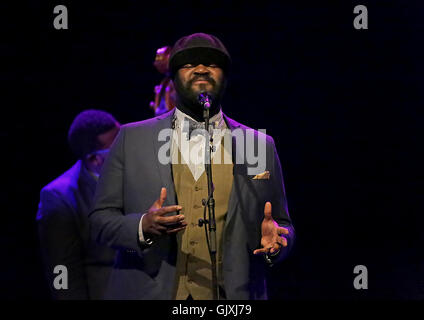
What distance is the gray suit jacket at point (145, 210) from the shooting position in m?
2.38

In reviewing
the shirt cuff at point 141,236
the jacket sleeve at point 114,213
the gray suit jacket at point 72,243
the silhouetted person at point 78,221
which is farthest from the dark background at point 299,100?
the shirt cuff at point 141,236

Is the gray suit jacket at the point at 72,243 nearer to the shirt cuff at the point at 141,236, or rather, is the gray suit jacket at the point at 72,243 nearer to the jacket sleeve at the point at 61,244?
the jacket sleeve at the point at 61,244

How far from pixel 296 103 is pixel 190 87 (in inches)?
69.7

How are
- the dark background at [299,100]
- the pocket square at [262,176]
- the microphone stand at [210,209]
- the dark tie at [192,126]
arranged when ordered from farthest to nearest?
the dark background at [299,100], the dark tie at [192,126], the pocket square at [262,176], the microphone stand at [210,209]

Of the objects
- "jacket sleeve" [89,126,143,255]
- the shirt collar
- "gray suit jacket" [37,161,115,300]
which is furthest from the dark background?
"jacket sleeve" [89,126,143,255]

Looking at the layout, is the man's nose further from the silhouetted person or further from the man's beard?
the silhouetted person

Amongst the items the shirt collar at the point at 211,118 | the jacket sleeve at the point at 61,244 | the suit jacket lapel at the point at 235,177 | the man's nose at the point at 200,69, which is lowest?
the jacket sleeve at the point at 61,244

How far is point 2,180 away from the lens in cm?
444

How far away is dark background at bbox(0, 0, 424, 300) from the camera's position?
4117 mm

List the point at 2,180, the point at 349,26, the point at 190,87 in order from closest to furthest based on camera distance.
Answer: the point at 190,87 → the point at 349,26 → the point at 2,180

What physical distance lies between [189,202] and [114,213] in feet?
1.08

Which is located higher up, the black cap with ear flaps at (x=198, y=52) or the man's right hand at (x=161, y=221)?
the black cap with ear flaps at (x=198, y=52)
